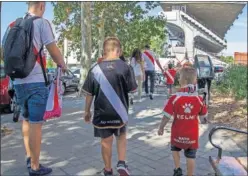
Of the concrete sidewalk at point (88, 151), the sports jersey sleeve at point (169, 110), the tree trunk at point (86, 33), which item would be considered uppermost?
the tree trunk at point (86, 33)

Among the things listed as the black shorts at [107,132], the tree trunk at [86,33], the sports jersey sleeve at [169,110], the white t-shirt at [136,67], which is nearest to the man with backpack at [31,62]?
the black shorts at [107,132]

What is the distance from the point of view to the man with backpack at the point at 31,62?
129 inches

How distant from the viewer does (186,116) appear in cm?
353

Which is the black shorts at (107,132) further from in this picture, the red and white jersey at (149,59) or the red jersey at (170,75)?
the red jersey at (170,75)

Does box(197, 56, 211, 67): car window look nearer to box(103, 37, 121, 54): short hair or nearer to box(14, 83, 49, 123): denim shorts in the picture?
box(103, 37, 121, 54): short hair

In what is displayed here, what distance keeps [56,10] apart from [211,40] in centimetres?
3527

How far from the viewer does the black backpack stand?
10.7 feet

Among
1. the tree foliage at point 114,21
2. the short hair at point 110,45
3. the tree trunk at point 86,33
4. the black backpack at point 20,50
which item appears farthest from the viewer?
the tree foliage at point 114,21

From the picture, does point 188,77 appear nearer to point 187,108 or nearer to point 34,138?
point 187,108

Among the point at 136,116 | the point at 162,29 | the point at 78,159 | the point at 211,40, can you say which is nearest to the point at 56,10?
the point at 162,29

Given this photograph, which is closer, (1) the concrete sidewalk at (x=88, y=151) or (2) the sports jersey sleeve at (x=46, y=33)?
(2) the sports jersey sleeve at (x=46, y=33)

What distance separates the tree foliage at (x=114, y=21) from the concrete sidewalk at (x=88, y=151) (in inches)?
641

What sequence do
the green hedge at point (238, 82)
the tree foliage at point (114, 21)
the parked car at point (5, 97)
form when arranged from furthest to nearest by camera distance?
the tree foliage at point (114, 21) < the parked car at point (5, 97) < the green hedge at point (238, 82)

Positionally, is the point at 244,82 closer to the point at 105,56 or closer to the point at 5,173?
the point at 105,56
